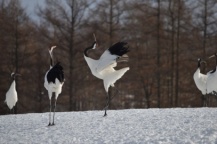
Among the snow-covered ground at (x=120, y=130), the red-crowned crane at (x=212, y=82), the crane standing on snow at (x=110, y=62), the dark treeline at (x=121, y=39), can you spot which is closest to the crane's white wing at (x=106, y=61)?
the crane standing on snow at (x=110, y=62)

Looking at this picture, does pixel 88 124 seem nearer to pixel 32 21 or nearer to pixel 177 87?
pixel 177 87

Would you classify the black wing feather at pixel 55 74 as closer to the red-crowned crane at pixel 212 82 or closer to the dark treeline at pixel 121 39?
the red-crowned crane at pixel 212 82

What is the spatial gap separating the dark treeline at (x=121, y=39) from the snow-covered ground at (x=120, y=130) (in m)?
11.2

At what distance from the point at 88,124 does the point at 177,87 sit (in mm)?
12585

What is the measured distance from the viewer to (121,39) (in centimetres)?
2283

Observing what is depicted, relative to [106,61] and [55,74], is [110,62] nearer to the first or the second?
[106,61]

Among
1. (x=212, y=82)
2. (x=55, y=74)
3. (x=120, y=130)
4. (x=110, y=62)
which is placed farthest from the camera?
(x=212, y=82)

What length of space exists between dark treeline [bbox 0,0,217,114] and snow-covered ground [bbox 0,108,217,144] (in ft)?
36.6

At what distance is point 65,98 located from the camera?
23.2m

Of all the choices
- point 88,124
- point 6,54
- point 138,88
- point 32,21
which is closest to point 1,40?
point 6,54

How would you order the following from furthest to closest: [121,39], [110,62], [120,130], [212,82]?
[121,39]
[212,82]
[110,62]
[120,130]

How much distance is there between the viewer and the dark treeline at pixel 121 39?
71.2 feet

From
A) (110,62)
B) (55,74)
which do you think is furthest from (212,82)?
(55,74)

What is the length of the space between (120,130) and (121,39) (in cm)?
1451
